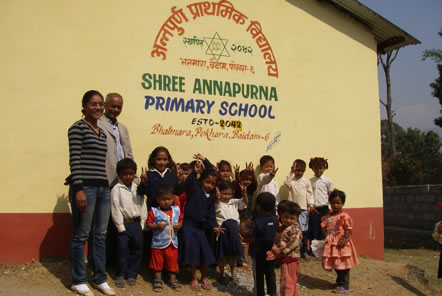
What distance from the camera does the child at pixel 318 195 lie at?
711 centimetres

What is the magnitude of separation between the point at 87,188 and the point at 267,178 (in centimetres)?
275

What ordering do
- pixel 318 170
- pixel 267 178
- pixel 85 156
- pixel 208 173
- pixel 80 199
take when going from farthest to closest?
1. pixel 318 170
2. pixel 267 178
3. pixel 208 173
4. pixel 85 156
5. pixel 80 199

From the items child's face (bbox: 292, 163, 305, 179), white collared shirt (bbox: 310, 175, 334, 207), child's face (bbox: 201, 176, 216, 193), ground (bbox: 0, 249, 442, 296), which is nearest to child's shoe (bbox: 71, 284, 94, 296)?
ground (bbox: 0, 249, 442, 296)

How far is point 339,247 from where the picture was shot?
5.89 m

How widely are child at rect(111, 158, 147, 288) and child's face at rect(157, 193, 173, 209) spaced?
0.24 metres

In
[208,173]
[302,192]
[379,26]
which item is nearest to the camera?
[208,173]

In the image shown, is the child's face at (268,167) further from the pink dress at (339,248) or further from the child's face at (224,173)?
the pink dress at (339,248)

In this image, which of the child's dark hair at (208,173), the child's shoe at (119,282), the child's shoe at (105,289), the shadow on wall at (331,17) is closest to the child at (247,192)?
the child's dark hair at (208,173)

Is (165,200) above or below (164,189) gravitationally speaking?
below

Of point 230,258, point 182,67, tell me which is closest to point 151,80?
point 182,67

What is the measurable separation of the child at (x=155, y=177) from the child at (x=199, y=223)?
25 centimetres

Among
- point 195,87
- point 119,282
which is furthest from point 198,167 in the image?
point 119,282

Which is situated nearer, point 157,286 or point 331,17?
point 157,286

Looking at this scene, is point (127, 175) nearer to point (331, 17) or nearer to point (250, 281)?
point (250, 281)
